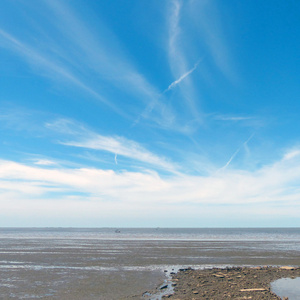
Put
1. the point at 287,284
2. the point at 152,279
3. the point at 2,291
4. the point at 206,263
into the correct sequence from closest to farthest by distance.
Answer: the point at 2,291 → the point at 287,284 → the point at 152,279 → the point at 206,263

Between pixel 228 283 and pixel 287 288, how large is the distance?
4186 mm

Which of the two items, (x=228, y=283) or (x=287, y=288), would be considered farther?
(x=228, y=283)

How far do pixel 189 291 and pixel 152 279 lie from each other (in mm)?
5832

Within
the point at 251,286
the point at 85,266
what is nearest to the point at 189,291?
the point at 251,286

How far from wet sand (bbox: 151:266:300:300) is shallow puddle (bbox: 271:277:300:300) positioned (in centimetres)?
53

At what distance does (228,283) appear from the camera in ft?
72.2

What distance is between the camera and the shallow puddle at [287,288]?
1925 centimetres

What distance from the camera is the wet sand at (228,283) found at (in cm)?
1842

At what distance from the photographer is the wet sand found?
18.4 meters

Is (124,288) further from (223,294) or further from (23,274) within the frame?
(23,274)

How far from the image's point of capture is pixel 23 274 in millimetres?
26781

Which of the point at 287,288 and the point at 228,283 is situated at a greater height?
the point at 228,283

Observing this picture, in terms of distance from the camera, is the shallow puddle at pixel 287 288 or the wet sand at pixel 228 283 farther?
the shallow puddle at pixel 287 288

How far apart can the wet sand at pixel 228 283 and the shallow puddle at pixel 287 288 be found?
529 millimetres
